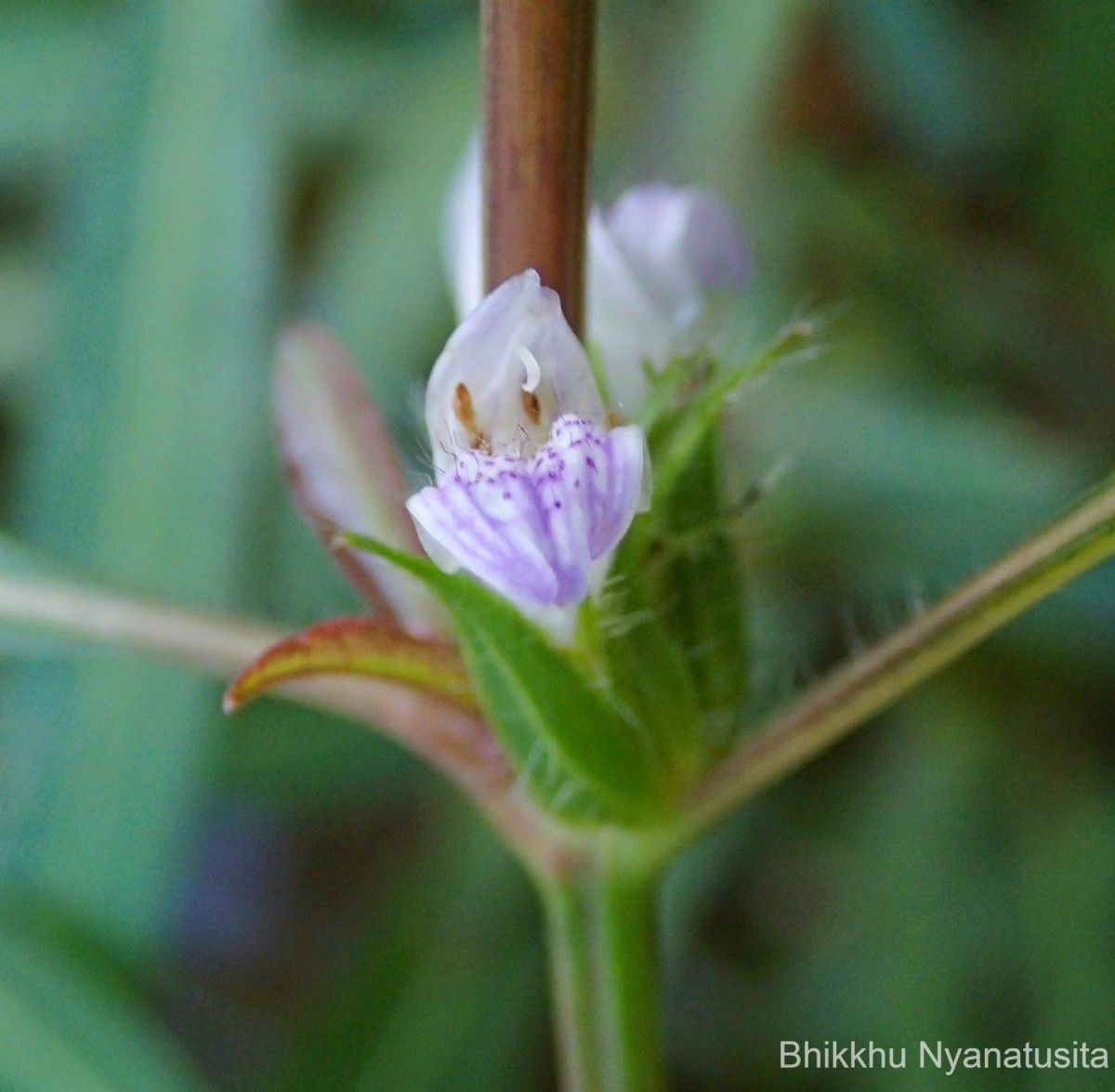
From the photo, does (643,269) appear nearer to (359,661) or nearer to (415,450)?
(359,661)

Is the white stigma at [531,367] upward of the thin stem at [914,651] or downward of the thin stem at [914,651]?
upward

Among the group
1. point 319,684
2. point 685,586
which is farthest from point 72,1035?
point 685,586

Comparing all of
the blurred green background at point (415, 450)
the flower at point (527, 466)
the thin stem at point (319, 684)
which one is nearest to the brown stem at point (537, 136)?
the flower at point (527, 466)

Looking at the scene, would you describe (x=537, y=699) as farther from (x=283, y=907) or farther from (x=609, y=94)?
(x=609, y=94)

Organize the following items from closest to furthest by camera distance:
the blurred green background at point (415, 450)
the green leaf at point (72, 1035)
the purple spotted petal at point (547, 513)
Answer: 1. the purple spotted petal at point (547, 513)
2. the green leaf at point (72, 1035)
3. the blurred green background at point (415, 450)

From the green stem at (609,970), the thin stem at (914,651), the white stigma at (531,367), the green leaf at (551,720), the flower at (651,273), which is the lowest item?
the green stem at (609,970)

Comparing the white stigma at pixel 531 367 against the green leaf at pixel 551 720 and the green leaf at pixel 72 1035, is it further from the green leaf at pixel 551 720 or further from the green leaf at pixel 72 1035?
the green leaf at pixel 72 1035
